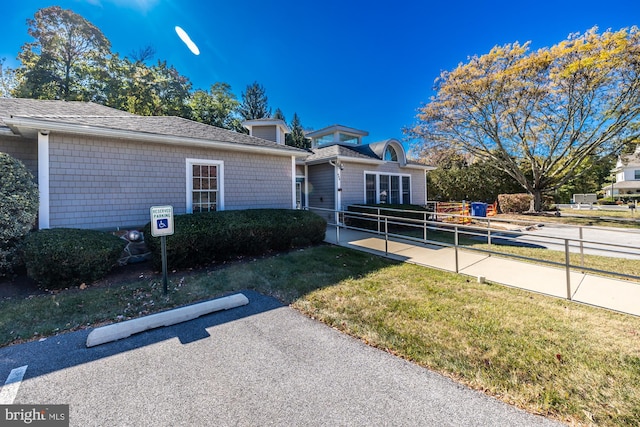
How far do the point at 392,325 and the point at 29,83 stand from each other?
82.6 ft

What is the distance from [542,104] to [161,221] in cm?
2021

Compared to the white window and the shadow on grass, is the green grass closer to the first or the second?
the shadow on grass

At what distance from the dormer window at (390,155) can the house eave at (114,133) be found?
7235 mm

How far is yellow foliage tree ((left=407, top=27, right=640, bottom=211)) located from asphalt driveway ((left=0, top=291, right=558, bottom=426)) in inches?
670

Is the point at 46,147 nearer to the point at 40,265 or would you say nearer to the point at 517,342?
the point at 40,265

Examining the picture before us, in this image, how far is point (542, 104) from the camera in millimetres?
15484

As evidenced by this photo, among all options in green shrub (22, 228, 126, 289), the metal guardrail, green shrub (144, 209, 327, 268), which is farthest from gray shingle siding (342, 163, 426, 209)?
green shrub (22, 228, 126, 289)

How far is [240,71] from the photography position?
19484mm

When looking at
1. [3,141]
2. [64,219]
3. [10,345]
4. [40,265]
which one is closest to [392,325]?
[10,345]

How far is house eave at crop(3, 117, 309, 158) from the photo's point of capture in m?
5.15

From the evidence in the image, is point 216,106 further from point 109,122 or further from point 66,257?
point 66,257

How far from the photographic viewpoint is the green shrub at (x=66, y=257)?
4.45m

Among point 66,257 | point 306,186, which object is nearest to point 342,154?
point 306,186

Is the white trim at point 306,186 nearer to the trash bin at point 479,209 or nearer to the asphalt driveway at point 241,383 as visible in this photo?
the asphalt driveway at point 241,383
